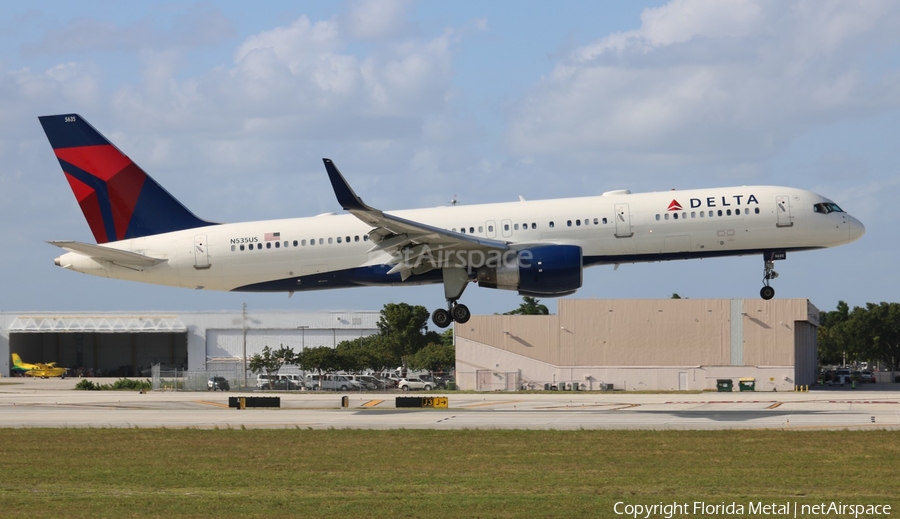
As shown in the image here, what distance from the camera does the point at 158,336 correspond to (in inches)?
5896

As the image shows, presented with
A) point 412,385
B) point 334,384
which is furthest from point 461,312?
point 412,385

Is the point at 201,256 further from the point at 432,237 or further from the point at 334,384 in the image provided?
the point at 334,384

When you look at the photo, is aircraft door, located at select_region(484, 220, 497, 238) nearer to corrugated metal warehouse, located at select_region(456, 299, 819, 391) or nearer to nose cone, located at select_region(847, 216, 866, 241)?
nose cone, located at select_region(847, 216, 866, 241)

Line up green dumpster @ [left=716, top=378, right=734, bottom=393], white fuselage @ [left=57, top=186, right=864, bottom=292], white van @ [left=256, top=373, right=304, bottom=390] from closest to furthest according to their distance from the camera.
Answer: white fuselage @ [left=57, top=186, right=864, bottom=292] → white van @ [left=256, top=373, right=304, bottom=390] → green dumpster @ [left=716, top=378, right=734, bottom=393]

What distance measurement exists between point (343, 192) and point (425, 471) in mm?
13981

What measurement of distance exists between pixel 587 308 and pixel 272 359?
39.3 m

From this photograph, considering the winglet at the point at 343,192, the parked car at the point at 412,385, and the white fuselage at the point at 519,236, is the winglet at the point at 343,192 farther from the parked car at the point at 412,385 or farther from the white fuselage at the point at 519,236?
the parked car at the point at 412,385

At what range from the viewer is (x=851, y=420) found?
46656 millimetres

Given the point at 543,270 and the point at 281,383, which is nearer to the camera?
the point at 543,270

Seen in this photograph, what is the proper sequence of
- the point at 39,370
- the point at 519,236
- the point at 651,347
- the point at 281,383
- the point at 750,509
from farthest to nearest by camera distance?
the point at 39,370
the point at 651,347
the point at 281,383
the point at 519,236
the point at 750,509

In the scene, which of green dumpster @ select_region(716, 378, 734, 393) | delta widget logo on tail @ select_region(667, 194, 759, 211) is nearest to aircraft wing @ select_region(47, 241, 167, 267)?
delta widget logo on tail @ select_region(667, 194, 759, 211)

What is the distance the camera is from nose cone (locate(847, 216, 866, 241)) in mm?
48094

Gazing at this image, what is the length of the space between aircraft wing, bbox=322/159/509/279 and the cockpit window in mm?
14186

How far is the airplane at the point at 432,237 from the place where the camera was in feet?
153
